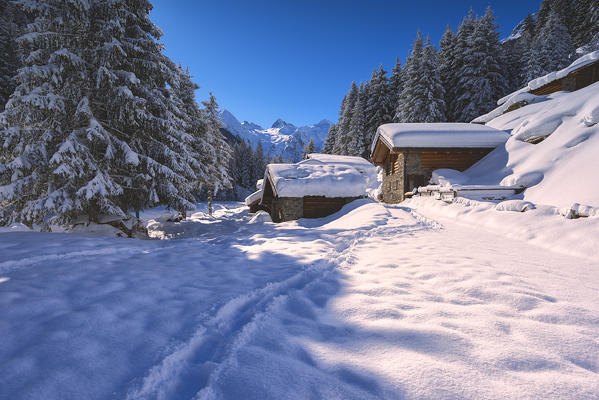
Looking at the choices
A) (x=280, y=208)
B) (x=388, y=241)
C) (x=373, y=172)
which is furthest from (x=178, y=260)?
(x=373, y=172)

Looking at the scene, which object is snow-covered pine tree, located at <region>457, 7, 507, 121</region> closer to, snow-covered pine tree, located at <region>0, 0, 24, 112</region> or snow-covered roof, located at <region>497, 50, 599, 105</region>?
snow-covered roof, located at <region>497, 50, 599, 105</region>

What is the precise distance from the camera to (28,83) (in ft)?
25.0

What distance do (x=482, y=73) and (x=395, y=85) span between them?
31.1 feet

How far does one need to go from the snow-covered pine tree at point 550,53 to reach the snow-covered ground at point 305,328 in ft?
117

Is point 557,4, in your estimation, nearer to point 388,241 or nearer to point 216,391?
point 388,241

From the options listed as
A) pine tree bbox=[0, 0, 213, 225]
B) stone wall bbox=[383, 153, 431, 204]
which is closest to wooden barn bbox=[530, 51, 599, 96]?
stone wall bbox=[383, 153, 431, 204]

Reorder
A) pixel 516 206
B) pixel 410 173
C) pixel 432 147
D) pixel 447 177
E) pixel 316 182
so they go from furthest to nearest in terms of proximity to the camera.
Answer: pixel 410 173 < pixel 432 147 < pixel 447 177 < pixel 316 182 < pixel 516 206

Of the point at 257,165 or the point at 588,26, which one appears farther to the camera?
the point at 257,165

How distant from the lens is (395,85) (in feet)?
106

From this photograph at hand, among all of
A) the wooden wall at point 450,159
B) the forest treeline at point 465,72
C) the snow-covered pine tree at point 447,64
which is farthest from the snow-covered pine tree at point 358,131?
the wooden wall at point 450,159

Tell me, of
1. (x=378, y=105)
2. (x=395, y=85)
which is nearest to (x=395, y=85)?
(x=395, y=85)

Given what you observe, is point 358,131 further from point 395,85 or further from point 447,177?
point 447,177

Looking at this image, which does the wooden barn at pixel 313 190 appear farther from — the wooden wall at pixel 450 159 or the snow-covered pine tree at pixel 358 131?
the snow-covered pine tree at pixel 358 131

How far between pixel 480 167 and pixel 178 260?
1517cm
